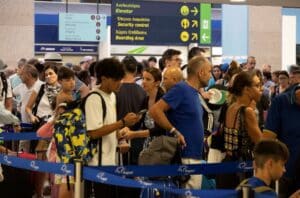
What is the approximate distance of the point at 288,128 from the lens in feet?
18.6

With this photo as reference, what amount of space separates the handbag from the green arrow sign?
7915mm

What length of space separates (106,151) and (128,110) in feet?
5.37

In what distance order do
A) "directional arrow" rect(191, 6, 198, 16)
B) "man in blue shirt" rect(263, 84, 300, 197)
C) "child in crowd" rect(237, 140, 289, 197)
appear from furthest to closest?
"directional arrow" rect(191, 6, 198, 16) < "man in blue shirt" rect(263, 84, 300, 197) < "child in crowd" rect(237, 140, 289, 197)

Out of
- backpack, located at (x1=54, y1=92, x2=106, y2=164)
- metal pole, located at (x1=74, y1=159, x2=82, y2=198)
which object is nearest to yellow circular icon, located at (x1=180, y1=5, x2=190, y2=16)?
backpack, located at (x1=54, y1=92, x2=106, y2=164)

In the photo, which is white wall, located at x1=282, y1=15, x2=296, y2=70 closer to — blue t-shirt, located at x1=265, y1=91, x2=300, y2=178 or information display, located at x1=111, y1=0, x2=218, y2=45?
information display, located at x1=111, y1=0, x2=218, y2=45

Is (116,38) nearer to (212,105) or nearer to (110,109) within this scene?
(212,105)

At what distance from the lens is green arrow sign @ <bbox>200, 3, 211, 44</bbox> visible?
13.6m

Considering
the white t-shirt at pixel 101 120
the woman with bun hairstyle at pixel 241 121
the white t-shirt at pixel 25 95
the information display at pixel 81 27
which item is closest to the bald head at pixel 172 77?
the woman with bun hairstyle at pixel 241 121

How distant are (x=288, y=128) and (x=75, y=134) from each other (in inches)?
66.5

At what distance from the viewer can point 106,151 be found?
5.50 meters

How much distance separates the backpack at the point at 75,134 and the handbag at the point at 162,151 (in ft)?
1.99

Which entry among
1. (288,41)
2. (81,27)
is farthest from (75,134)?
(81,27)

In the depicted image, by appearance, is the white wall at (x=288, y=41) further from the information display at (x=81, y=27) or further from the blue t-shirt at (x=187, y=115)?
the blue t-shirt at (x=187, y=115)

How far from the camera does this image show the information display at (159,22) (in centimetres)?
1352
